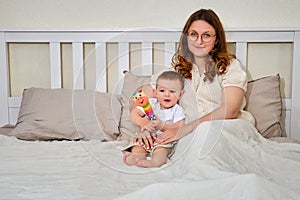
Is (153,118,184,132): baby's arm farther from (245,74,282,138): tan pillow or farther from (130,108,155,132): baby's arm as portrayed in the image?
(245,74,282,138): tan pillow

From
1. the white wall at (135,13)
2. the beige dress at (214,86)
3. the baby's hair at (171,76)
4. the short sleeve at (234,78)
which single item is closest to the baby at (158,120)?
the baby's hair at (171,76)

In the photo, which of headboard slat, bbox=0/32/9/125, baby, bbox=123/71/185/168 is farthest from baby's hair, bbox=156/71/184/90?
headboard slat, bbox=0/32/9/125

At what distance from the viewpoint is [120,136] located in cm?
122

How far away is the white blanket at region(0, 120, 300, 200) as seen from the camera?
87 cm

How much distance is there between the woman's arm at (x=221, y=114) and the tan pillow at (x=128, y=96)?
0.35ft

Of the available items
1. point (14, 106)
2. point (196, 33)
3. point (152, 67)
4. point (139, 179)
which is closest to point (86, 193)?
point (139, 179)

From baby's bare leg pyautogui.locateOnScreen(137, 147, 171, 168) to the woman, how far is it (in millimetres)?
46

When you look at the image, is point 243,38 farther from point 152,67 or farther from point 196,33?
point 152,67

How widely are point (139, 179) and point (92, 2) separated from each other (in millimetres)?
1166

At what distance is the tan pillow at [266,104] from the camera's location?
68.7 inches

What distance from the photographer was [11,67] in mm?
2109

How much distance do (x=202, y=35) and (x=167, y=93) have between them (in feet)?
1.77

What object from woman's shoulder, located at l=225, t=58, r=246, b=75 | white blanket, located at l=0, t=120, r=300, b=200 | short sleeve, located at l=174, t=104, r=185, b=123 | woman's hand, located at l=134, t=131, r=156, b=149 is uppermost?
woman's shoulder, located at l=225, t=58, r=246, b=75

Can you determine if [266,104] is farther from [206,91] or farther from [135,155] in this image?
[135,155]
